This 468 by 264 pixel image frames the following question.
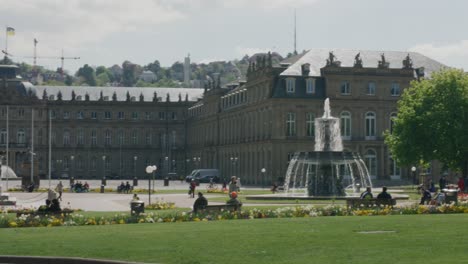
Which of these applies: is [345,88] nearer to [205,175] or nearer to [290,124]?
[290,124]

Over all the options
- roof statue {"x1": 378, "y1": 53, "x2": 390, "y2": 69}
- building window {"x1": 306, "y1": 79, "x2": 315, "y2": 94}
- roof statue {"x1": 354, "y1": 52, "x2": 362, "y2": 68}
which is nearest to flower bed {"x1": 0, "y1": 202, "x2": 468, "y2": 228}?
building window {"x1": 306, "y1": 79, "x2": 315, "y2": 94}

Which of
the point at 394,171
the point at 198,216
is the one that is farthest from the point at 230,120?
the point at 198,216

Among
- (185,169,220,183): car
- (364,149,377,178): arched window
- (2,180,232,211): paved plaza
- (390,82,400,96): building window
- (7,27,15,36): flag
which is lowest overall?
(2,180,232,211): paved plaza

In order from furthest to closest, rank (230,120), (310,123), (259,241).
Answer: (230,120), (310,123), (259,241)

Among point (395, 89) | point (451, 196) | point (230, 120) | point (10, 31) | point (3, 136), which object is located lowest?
point (451, 196)

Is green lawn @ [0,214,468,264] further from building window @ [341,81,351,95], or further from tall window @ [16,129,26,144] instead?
tall window @ [16,129,26,144]

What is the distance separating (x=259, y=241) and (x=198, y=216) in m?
12.6

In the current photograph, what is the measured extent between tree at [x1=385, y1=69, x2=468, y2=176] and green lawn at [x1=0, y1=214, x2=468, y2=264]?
5377 centimetres

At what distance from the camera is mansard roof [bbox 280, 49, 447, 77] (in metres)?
124

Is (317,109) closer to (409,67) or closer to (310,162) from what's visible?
(409,67)

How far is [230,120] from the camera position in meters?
148

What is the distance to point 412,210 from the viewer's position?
4453 centimetres

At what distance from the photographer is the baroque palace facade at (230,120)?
122 m

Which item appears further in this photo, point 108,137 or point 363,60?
point 108,137
